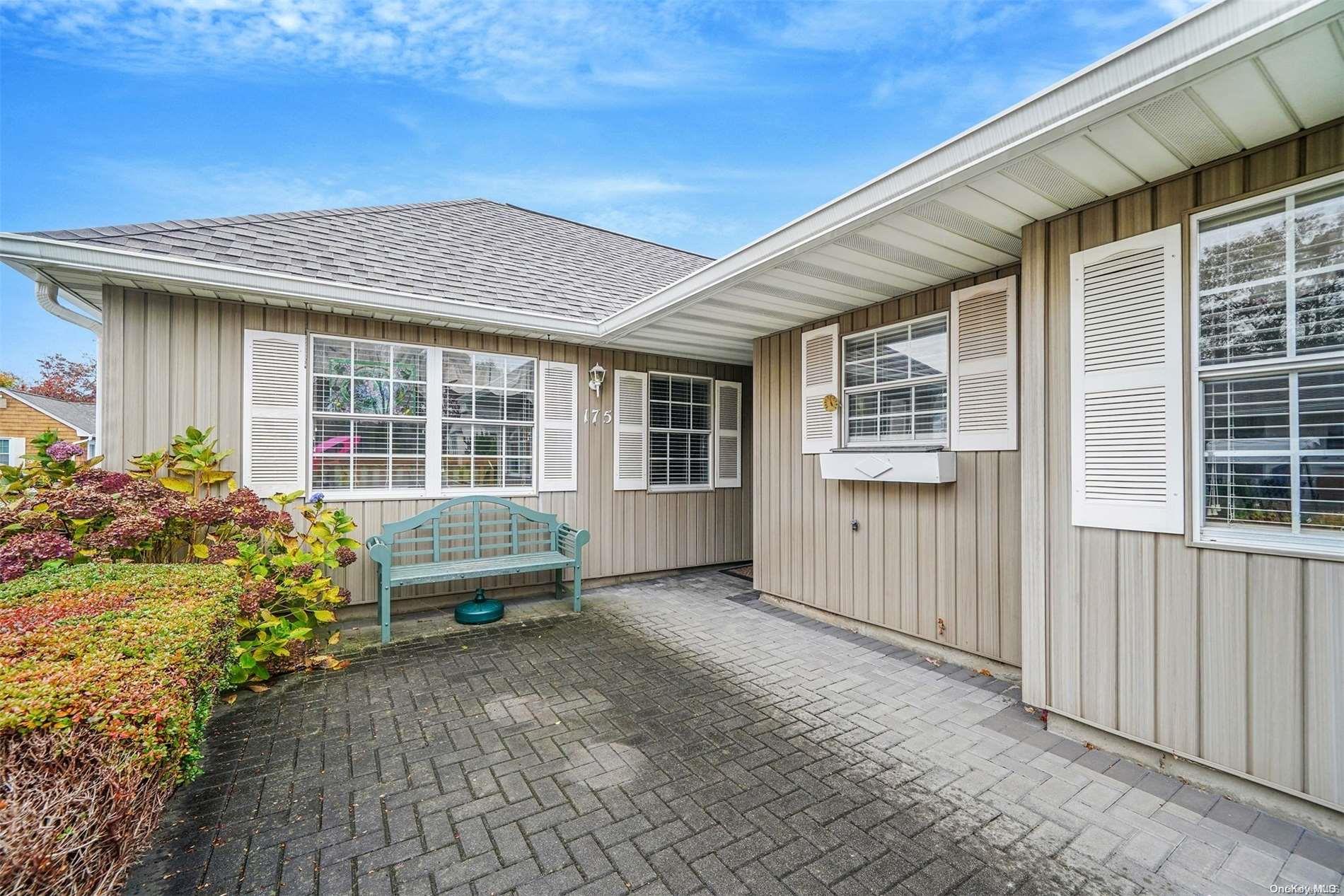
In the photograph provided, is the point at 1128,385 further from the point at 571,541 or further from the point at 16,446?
the point at 16,446

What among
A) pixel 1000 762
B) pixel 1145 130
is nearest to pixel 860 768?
pixel 1000 762

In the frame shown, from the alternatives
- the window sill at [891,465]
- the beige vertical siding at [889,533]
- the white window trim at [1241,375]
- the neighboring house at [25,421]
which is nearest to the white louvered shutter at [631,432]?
the beige vertical siding at [889,533]

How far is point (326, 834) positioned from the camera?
1946 mm

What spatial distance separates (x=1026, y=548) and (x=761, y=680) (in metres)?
1.70

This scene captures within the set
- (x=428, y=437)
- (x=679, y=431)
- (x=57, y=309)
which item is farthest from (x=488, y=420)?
(x=57, y=309)

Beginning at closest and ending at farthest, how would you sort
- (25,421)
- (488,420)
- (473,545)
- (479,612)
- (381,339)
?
(479,612)
(381,339)
(473,545)
(488,420)
(25,421)

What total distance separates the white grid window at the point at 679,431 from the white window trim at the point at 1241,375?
4553 millimetres

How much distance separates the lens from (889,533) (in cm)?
402

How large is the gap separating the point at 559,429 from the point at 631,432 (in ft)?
2.78

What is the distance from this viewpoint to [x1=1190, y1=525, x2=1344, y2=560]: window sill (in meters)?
1.94

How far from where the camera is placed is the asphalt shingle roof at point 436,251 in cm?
409

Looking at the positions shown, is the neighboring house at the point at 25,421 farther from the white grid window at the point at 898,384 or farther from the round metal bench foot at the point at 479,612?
the white grid window at the point at 898,384

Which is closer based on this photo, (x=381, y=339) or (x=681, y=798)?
(x=681, y=798)

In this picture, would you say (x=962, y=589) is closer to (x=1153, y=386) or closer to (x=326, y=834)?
(x=1153, y=386)
